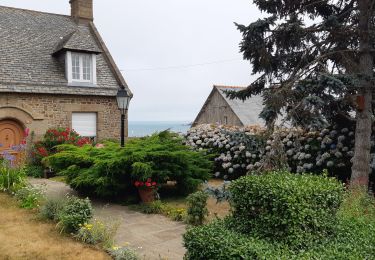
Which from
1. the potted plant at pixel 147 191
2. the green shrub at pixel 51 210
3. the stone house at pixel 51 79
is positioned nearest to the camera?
the green shrub at pixel 51 210

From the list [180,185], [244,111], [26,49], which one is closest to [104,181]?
[180,185]

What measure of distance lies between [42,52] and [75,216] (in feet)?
38.2

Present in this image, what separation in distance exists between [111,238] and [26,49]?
40.3 ft

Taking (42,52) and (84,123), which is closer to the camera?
(84,123)

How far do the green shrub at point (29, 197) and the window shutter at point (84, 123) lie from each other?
6721 millimetres

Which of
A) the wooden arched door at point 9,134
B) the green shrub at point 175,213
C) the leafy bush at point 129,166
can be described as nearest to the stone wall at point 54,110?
the wooden arched door at point 9,134

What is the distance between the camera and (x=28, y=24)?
15953 mm

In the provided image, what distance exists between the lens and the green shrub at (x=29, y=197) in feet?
24.6

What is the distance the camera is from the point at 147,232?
19.6ft

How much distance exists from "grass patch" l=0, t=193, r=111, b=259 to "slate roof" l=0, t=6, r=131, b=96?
315 inches

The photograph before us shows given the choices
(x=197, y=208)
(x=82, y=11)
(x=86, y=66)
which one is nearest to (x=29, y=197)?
(x=197, y=208)

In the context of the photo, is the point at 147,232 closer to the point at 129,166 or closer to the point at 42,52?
the point at 129,166

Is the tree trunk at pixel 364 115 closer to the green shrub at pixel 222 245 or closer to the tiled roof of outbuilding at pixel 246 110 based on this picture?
the green shrub at pixel 222 245

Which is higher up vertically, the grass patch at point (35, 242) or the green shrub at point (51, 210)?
the green shrub at point (51, 210)
